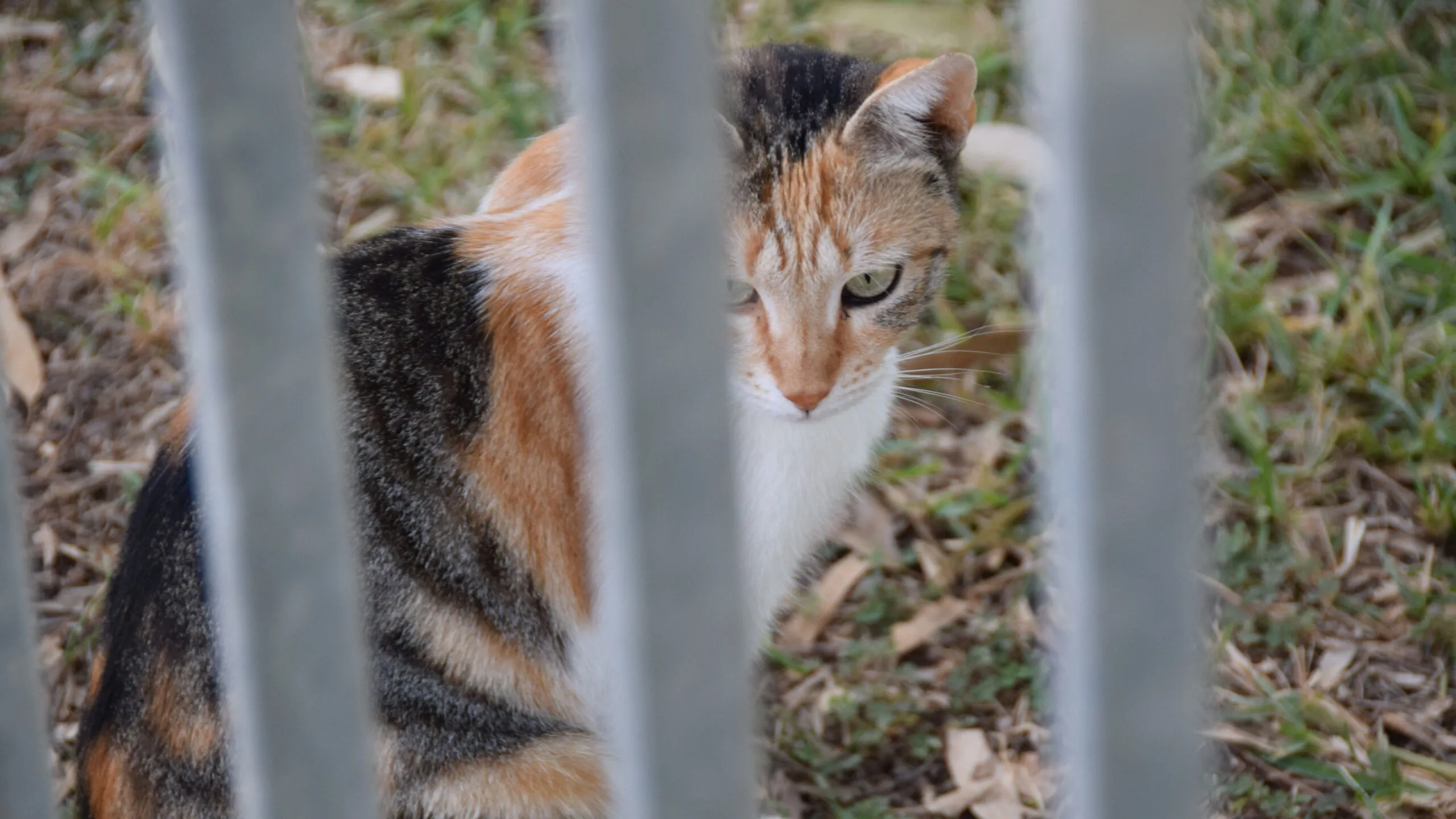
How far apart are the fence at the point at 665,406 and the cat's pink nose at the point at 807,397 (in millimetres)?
1342

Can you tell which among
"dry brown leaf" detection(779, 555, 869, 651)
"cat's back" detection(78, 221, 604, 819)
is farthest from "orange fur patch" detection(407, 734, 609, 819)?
"dry brown leaf" detection(779, 555, 869, 651)

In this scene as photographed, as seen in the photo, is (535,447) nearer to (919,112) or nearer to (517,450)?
(517,450)

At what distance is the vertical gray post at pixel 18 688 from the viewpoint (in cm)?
98

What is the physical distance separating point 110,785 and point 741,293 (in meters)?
1.18

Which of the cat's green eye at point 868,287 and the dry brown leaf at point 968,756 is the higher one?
the cat's green eye at point 868,287

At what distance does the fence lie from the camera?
846 millimetres

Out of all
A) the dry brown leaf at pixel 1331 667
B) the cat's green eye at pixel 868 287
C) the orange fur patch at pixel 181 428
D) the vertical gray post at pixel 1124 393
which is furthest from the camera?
the dry brown leaf at pixel 1331 667

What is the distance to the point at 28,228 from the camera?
12.4 feet

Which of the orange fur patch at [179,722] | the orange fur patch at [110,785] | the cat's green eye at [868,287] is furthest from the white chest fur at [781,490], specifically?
the orange fur patch at [110,785]

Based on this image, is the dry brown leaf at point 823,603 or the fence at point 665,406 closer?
the fence at point 665,406


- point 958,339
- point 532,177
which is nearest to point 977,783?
point 958,339

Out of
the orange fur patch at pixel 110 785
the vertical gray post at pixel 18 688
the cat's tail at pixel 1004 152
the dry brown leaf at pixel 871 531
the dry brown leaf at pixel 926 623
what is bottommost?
the dry brown leaf at pixel 926 623

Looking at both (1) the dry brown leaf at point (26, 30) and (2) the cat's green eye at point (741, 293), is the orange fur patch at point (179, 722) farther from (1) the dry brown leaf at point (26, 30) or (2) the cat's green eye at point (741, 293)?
(1) the dry brown leaf at point (26, 30)

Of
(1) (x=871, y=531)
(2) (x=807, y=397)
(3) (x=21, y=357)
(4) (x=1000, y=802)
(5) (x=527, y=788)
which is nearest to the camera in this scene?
(5) (x=527, y=788)
